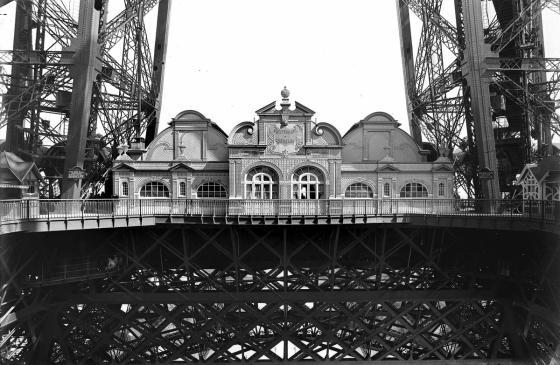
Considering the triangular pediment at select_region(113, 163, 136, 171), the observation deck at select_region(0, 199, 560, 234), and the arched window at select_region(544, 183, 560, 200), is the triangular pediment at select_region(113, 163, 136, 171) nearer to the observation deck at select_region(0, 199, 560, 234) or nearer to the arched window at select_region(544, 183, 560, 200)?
the observation deck at select_region(0, 199, 560, 234)

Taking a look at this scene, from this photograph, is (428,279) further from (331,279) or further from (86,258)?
(86,258)

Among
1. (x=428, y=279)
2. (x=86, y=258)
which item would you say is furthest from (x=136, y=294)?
(x=428, y=279)

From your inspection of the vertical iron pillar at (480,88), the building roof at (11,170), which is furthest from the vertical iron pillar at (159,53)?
the vertical iron pillar at (480,88)

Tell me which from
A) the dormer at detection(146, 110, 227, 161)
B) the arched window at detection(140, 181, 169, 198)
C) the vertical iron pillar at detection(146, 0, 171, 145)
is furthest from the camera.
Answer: the vertical iron pillar at detection(146, 0, 171, 145)

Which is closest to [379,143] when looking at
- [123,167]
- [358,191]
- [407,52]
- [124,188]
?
[358,191]

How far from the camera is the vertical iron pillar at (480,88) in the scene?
27.4 m

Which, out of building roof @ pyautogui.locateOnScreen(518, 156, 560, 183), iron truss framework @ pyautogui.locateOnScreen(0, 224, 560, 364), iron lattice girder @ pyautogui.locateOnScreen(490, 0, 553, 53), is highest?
iron lattice girder @ pyautogui.locateOnScreen(490, 0, 553, 53)

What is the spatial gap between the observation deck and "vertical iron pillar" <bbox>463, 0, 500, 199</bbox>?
177 centimetres

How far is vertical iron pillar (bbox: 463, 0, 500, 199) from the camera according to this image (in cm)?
2744

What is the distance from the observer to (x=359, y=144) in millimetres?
34000

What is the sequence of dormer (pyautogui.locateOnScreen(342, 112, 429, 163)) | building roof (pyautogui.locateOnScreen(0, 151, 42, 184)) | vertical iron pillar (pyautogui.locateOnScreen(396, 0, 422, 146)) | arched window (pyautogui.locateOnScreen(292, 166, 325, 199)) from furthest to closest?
vertical iron pillar (pyautogui.locateOnScreen(396, 0, 422, 146)) → dormer (pyautogui.locateOnScreen(342, 112, 429, 163)) → arched window (pyautogui.locateOnScreen(292, 166, 325, 199)) → building roof (pyautogui.locateOnScreen(0, 151, 42, 184))

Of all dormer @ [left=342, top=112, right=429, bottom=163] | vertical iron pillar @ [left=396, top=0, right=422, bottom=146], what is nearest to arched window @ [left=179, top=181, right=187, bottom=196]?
dormer @ [left=342, top=112, right=429, bottom=163]

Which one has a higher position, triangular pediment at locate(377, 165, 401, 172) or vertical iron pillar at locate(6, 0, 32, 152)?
vertical iron pillar at locate(6, 0, 32, 152)

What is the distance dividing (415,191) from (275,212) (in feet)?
31.6
